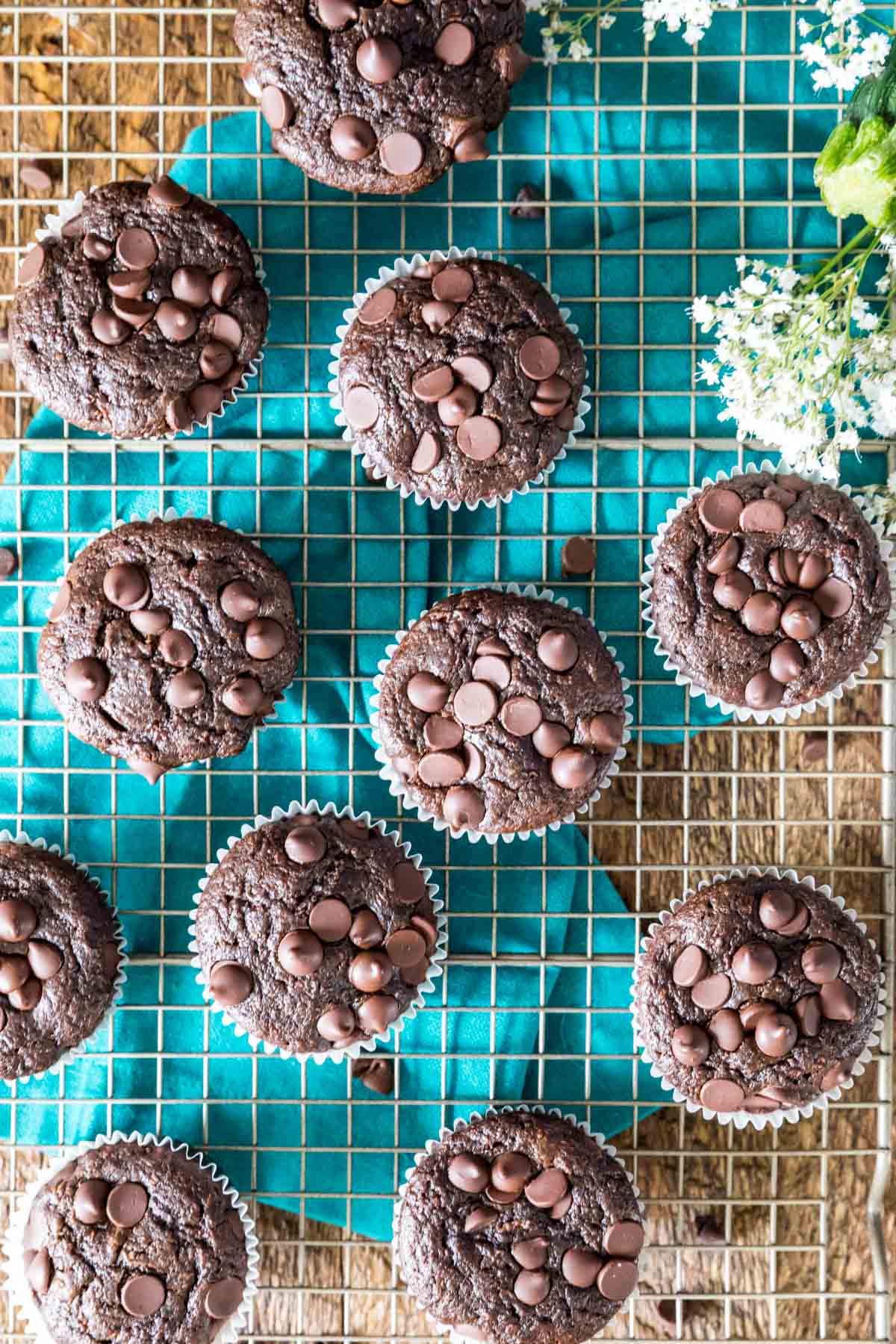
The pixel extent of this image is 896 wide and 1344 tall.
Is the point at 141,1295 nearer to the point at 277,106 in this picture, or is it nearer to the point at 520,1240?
the point at 520,1240

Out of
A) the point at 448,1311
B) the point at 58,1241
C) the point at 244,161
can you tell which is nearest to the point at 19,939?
the point at 58,1241

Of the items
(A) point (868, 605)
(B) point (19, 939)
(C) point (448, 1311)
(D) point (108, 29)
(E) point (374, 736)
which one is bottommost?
(C) point (448, 1311)

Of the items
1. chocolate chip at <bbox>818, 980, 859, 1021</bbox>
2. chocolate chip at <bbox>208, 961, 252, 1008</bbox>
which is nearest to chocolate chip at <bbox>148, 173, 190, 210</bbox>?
chocolate chip at <bbox>208, 961, 252, 1008</bbox>

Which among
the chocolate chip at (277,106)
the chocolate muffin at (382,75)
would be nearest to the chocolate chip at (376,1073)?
the chocolate muffin at (382,75)

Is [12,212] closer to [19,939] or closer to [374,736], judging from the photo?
[374,736]

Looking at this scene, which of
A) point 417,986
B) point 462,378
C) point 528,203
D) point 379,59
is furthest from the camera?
point 528,203

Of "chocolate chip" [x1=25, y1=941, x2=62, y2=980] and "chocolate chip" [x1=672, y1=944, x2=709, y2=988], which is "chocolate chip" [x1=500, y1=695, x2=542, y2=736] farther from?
"chocolate chip" [x1=25, y1=941, x2=62, y2=980]

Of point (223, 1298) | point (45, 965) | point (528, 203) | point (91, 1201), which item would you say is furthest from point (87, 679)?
point (528, 203)

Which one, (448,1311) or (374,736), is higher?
(374,736)
